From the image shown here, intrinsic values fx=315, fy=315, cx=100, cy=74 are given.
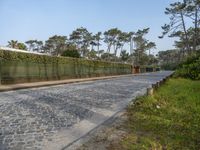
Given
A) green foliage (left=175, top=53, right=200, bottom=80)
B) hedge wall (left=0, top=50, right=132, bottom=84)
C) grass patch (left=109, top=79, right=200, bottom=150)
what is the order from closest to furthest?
grass patch (left=109, top=79, right=200, bottom=150), hedge wall (left=0, top=50, right=132, bottom=84), green foliage (left=175, top=53, right=200, bottom=80)

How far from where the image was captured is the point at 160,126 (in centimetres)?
794

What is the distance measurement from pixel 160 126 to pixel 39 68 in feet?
79.6

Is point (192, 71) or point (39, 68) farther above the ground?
point (39, 68)

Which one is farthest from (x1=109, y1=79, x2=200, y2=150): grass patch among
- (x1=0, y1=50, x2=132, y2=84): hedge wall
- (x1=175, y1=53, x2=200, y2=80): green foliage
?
(x1=175, y1=53, x2=200, y2=80): green foliage

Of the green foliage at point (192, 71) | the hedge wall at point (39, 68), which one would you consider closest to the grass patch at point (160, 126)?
the hedge wall at point (39, 68)

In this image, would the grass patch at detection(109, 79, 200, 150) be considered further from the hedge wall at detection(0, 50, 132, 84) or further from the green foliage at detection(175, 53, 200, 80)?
the green foliage at detection(175, 53, 200, 80)

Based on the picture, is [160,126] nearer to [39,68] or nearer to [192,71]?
[192,71]

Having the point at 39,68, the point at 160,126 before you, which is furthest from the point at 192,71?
the point at 160,126

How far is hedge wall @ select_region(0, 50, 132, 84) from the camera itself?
25.3 m

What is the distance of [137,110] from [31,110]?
3.60 metres

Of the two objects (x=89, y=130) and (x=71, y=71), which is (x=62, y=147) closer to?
(x=89, y=130)

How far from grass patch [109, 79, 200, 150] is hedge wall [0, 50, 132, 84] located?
16186mm

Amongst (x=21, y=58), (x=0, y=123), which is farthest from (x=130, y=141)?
(x=21, y=58)

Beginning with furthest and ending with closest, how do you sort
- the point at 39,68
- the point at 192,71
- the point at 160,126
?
the point at 39,68, the point at 192,71, the point at 160,126
